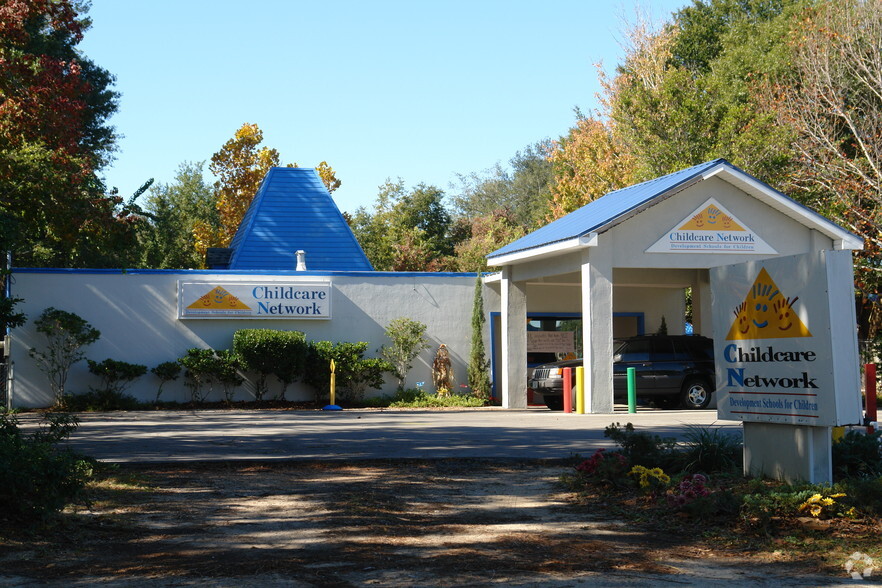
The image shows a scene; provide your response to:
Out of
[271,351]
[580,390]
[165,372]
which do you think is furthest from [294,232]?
[580,390]

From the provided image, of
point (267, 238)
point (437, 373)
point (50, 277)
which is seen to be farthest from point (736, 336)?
point (267, 238)

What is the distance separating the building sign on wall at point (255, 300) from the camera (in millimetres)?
23781

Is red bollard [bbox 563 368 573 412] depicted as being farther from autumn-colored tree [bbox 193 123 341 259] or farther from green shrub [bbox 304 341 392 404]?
autumn-colored tree [bbox 193 123 341 259]

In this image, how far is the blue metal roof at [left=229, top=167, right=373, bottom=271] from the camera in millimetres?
28891

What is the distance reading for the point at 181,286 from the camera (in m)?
23.7

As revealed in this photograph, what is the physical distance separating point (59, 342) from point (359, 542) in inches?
706

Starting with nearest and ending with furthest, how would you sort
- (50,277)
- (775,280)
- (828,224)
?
1. (775,280)
2. (828,224)
3. (50,277)

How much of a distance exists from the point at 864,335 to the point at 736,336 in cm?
2558

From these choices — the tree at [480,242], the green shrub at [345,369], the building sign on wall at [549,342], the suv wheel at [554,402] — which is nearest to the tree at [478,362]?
the building sign on wall at [549,342]

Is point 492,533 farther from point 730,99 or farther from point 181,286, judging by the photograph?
point 730,99

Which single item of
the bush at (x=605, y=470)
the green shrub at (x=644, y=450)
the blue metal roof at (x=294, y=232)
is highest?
the blue metal roof at (x=294, y=232)

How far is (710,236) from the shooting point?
20891 millimetres

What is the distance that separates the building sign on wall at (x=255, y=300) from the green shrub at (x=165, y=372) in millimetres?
1231

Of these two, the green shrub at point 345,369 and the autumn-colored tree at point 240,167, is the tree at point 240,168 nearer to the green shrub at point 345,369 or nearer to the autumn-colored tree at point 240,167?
the autumn-colored tree at point 240,167
